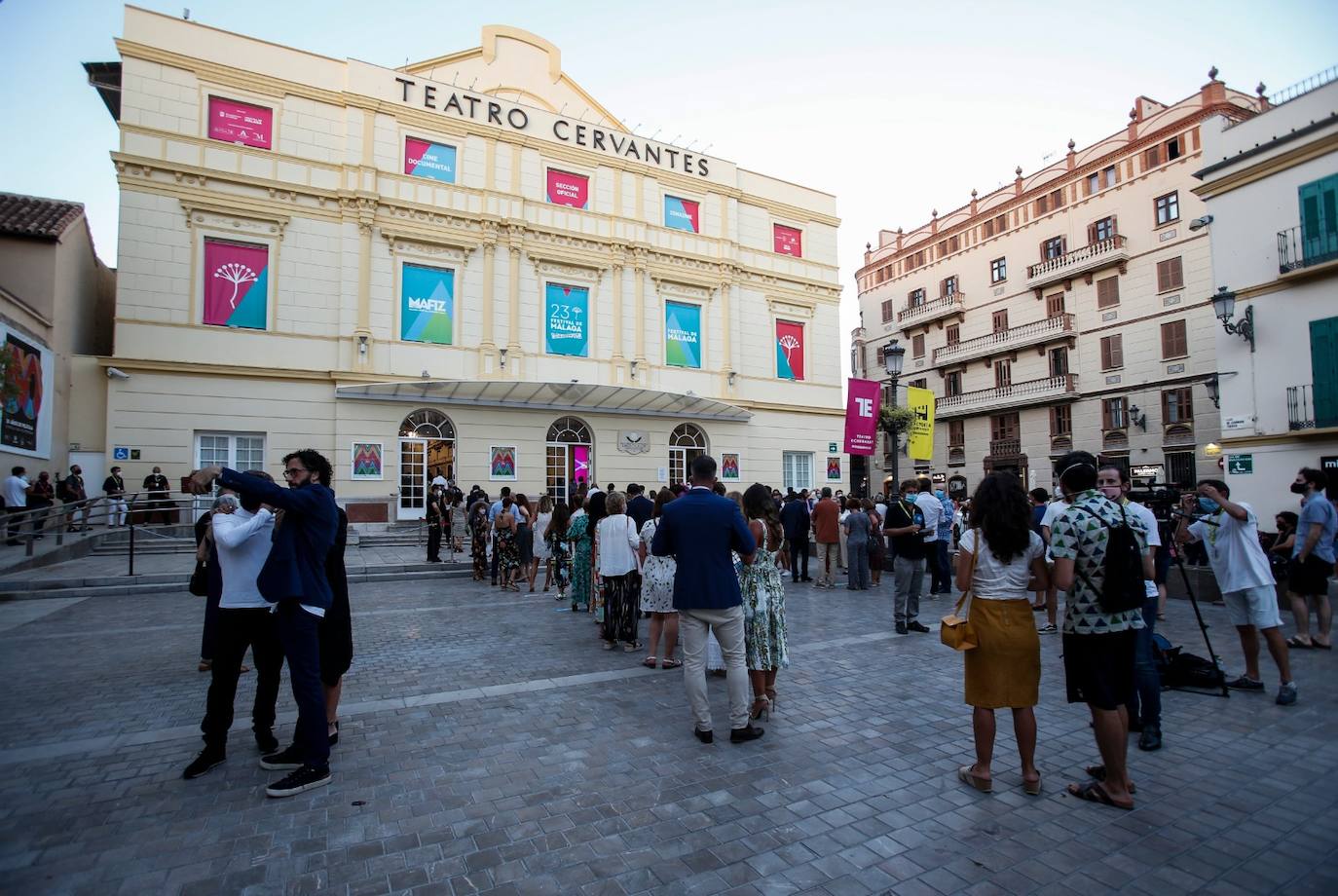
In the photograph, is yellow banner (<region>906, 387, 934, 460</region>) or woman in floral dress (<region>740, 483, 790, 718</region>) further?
yellow banner (<region>906, 387, 934, 460</region>)

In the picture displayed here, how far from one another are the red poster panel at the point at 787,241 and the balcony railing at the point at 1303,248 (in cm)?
1571

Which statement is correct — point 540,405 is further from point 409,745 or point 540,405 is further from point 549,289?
point 409,745

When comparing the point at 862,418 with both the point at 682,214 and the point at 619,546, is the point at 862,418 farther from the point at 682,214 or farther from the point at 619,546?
the point at 682,214

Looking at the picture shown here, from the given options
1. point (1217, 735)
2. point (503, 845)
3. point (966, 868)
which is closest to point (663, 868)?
point (503, 845)

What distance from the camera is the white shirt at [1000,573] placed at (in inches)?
149

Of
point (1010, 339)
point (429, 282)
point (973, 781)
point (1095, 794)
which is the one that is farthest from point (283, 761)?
point (1010, 339)

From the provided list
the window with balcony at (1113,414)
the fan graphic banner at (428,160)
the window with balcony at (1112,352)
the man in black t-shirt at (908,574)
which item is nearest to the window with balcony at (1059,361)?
the window with balcony at (1112,352)

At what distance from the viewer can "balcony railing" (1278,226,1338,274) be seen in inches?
543

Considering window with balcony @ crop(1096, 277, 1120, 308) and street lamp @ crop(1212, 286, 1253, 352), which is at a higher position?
window with balcony @ crop(1096, 277, 1120, 308)

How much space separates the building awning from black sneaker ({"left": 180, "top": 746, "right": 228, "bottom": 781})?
14.7 m

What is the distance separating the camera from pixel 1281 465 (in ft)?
48.5

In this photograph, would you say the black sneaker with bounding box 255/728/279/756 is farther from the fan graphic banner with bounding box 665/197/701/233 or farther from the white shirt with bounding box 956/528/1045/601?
the fan graphic banner with bounding box 665/197/701/233

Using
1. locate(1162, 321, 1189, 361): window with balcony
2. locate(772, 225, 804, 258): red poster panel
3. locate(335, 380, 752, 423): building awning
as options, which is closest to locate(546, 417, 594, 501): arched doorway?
locate(335, 380, 752, 423): building awning

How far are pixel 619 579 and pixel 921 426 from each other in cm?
796
